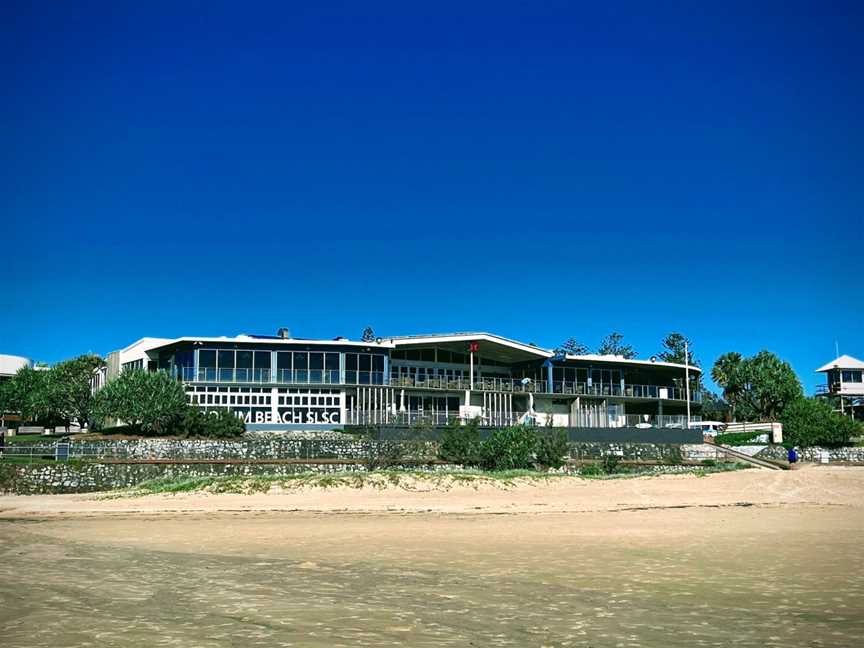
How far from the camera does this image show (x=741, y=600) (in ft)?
39.8

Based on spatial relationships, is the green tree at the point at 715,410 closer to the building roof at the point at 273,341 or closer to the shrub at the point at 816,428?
the shrub at the point at 816,428

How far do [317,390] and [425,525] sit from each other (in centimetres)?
2774

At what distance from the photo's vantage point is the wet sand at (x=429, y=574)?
33.2 feet

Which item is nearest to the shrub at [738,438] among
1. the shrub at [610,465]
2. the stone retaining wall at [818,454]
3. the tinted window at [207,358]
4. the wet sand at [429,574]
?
the stone retaining wall at [818,454]

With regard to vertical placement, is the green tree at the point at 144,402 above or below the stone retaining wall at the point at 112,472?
above

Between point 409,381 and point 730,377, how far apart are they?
33.3 meters

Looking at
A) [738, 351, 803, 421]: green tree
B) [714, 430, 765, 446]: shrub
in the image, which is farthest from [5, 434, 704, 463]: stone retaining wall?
[738, 351, 803, 421]: green tree

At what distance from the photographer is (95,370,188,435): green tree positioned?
4153 cm

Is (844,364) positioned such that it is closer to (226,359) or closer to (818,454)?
(818,454)

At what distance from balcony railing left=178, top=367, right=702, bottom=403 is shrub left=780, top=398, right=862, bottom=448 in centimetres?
1367

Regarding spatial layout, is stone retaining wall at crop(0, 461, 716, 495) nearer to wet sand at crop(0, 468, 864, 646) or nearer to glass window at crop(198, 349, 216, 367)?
wet sand at crop(0, 468, 864, 646)

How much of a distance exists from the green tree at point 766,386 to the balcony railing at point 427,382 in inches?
240

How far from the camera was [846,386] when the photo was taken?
3061 inches

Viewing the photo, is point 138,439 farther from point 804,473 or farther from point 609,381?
point 609,381
